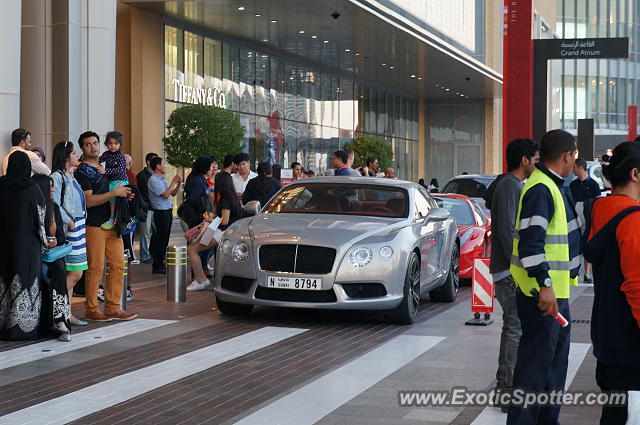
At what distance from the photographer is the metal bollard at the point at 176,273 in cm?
1227

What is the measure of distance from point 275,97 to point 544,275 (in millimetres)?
32494

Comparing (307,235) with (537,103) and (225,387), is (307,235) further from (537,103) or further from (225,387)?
(537,103)

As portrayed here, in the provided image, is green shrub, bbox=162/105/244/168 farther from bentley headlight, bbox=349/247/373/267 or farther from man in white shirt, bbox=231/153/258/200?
bentley headlight, bbox=349/247/373/267

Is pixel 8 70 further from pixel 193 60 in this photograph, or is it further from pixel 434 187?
pixel 193 60

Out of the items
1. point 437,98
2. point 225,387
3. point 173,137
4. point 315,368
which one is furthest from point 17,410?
point 437,98

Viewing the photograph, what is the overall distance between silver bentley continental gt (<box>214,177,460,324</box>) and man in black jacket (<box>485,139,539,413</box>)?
336 cm

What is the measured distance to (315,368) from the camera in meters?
8.37

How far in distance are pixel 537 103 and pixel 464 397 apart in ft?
61.7

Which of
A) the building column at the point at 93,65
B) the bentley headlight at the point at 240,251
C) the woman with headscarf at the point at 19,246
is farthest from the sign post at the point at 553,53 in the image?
the woman with headscarf at the point at 19,246

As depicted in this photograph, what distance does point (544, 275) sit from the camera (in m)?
5.39

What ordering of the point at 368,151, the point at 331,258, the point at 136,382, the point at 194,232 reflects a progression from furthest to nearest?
the point at 368,151 < the point at 194,232 < the point at 331,258 < the point at 136,382

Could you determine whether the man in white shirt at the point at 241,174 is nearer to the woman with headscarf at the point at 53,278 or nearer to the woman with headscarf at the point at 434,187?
the woman with headscarf at the point at 53,278

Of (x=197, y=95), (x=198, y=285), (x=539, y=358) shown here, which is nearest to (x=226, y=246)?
(x=198, y=285)

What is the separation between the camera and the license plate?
1042cm
